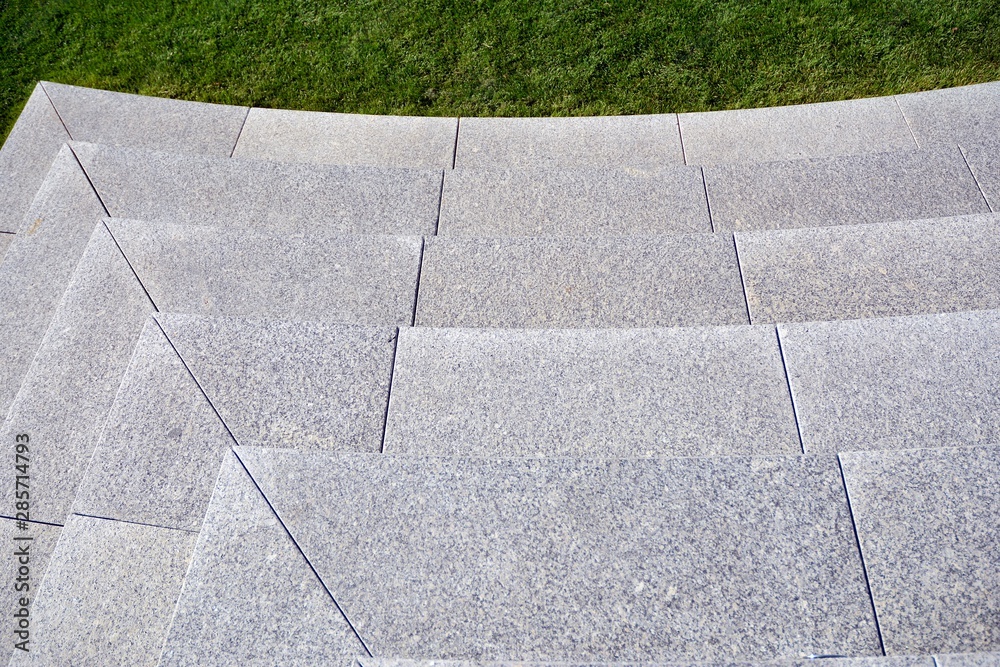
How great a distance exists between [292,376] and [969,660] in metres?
3.14

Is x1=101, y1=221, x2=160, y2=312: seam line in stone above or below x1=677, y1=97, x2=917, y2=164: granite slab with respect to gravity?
above

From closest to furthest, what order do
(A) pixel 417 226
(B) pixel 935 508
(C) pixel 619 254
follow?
(B) pixel 935 508 < (C) pixel 619 254 < (A) pixel 417 226


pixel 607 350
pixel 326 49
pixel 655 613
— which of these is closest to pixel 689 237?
pixel 607 350

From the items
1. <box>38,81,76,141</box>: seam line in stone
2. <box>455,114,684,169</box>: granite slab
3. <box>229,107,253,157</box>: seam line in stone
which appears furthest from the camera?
<box>38,81,76,141</box>: seam line in stone

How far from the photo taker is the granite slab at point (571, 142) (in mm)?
6172

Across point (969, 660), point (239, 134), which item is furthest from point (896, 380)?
point (239, 134)

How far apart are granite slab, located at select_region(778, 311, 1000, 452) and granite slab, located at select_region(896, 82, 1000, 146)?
300cm

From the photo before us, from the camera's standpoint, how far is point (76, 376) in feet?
13.5

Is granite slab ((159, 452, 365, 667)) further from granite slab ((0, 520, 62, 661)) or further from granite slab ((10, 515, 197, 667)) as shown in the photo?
granite slab ((0, 520, 62, 661))

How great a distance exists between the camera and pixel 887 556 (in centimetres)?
283

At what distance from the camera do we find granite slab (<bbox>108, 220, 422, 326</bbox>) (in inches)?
172

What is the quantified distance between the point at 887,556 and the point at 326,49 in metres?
6.71

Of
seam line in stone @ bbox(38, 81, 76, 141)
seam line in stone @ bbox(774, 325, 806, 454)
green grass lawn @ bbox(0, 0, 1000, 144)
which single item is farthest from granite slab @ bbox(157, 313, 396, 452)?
seam line in stone @ bbox(38, 81, 76, 141)

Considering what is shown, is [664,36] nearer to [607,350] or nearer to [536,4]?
[536,4]
